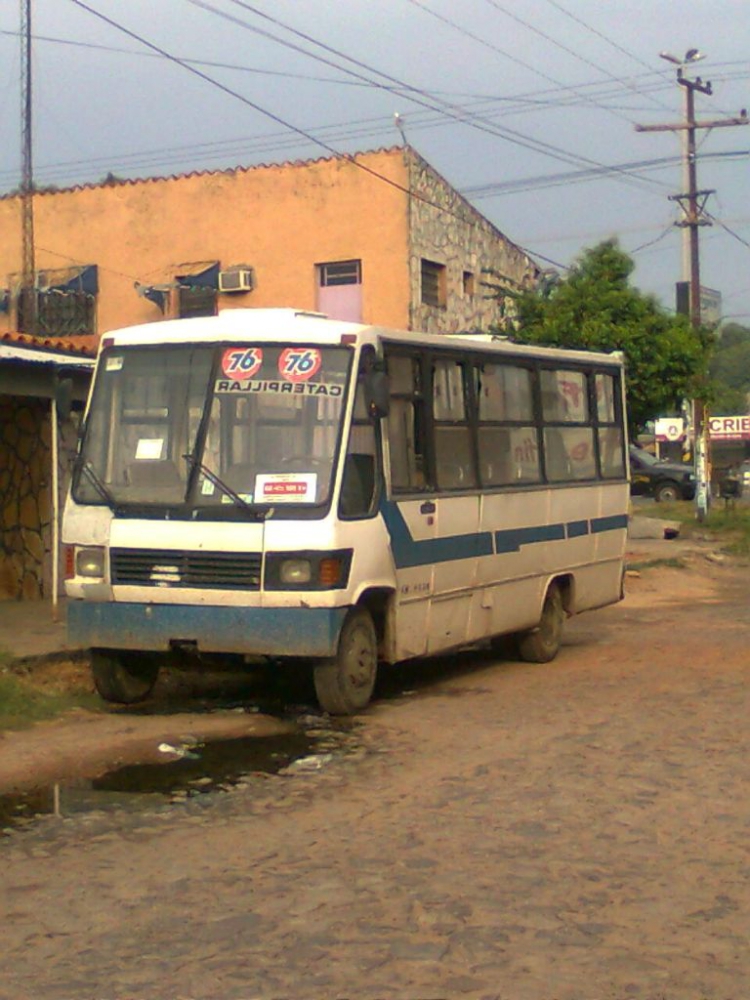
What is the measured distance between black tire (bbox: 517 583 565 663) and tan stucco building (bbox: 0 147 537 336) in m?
16.7

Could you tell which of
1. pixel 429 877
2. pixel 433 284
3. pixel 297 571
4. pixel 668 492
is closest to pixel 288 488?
pixel 297 571

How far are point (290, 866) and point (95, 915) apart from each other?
39.1 inches

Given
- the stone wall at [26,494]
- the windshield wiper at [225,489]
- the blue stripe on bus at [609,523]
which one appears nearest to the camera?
the windshield wiper at [225,489]

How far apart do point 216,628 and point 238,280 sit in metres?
21.8

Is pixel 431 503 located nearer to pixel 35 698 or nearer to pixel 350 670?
pixel 350 670

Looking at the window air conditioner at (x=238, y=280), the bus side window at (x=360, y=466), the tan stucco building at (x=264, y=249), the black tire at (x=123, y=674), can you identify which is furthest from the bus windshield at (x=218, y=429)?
the window air conditioner at (x=238, y=280)

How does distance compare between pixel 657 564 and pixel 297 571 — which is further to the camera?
pixel 657 564

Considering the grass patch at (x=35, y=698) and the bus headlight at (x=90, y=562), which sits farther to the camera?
the bus headlight at (x=90, y=562)

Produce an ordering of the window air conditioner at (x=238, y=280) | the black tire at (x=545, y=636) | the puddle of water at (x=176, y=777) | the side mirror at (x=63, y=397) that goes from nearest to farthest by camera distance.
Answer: the puddle of water at (x=176, y=777)
the side mirror at (x=63, y=397)
the black tire at (x=545, y=636)
the window air conditioner at (x=238, y=280)

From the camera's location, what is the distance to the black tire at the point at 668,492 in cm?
4369

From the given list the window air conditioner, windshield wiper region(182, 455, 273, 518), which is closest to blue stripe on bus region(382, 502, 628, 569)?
windshield wiper region(182, 455, 273, 518)

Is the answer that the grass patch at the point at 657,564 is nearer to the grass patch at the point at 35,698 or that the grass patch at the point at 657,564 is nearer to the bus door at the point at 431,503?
the bus door at the point at 431,503

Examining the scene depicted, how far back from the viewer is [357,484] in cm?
1018

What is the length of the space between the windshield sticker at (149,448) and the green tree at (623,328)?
1647 centimetres
